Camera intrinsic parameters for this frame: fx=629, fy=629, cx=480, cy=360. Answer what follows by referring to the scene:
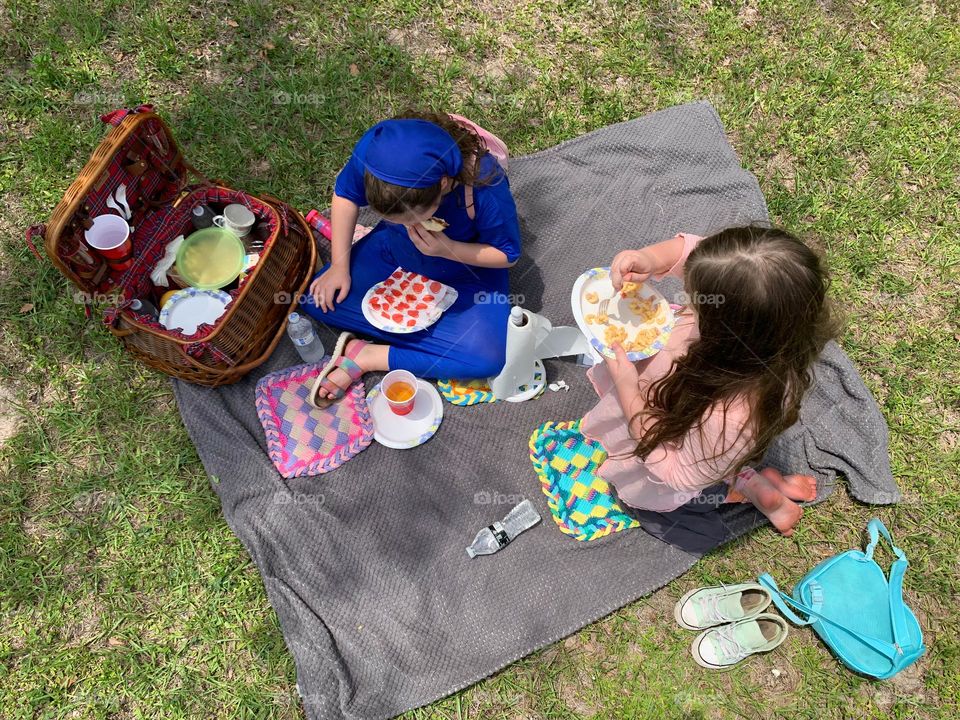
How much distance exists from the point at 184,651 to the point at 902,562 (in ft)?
11.0

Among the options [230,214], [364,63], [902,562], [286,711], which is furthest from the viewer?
[364,63]

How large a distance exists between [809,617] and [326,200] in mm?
3331

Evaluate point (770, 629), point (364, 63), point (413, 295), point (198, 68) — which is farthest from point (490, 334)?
point (198, 68)

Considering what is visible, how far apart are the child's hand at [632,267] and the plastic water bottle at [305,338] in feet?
4.96

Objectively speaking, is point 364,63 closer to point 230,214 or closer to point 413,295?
point 230,214

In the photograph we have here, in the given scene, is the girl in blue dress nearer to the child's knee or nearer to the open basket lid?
the child's knee

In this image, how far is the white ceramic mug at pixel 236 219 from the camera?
3.20 m

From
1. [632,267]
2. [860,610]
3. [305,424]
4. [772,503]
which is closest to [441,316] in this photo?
[305,424]

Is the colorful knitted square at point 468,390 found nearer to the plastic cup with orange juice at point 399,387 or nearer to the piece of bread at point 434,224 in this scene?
the plastic cup with orange juice at point 399,387

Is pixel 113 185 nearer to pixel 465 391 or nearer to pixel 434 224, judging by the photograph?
pixel 434 224

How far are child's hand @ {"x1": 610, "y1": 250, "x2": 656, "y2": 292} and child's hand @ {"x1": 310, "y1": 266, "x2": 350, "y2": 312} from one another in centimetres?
134

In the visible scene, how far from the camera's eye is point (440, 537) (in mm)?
2998

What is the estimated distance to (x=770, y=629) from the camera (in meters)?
2.91

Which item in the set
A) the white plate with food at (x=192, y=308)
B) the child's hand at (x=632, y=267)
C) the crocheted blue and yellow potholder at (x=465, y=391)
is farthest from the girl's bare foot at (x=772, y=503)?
the white plate with food at (x=192, y=308)
